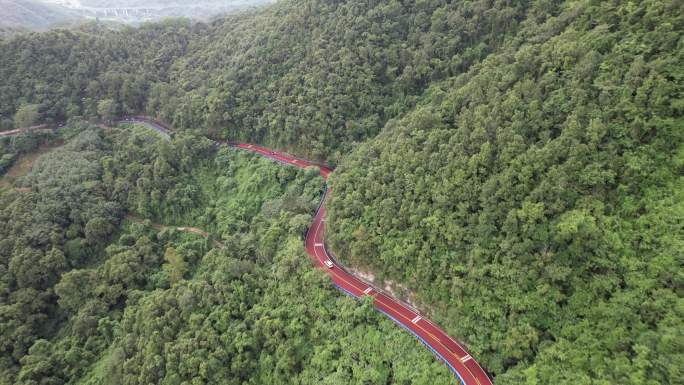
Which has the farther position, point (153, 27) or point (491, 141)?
point (153, 27)

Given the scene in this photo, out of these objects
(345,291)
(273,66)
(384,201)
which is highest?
(273,66)

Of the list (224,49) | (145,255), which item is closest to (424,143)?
(145,255)

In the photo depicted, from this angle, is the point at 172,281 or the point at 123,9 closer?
the point at 172,281

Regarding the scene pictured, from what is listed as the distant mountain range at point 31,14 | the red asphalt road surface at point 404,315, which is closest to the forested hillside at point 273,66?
the red asphalt road surface at point 404,315

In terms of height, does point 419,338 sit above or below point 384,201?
below

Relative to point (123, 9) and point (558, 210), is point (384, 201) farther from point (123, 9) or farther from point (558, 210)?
point (123, 9)

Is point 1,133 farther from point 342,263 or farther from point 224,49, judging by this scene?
point 342,263

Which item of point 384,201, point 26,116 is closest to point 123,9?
point 26,116

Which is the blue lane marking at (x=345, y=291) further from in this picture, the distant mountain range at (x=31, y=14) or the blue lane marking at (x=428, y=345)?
the distant mountain range at (x=31, y=14)
